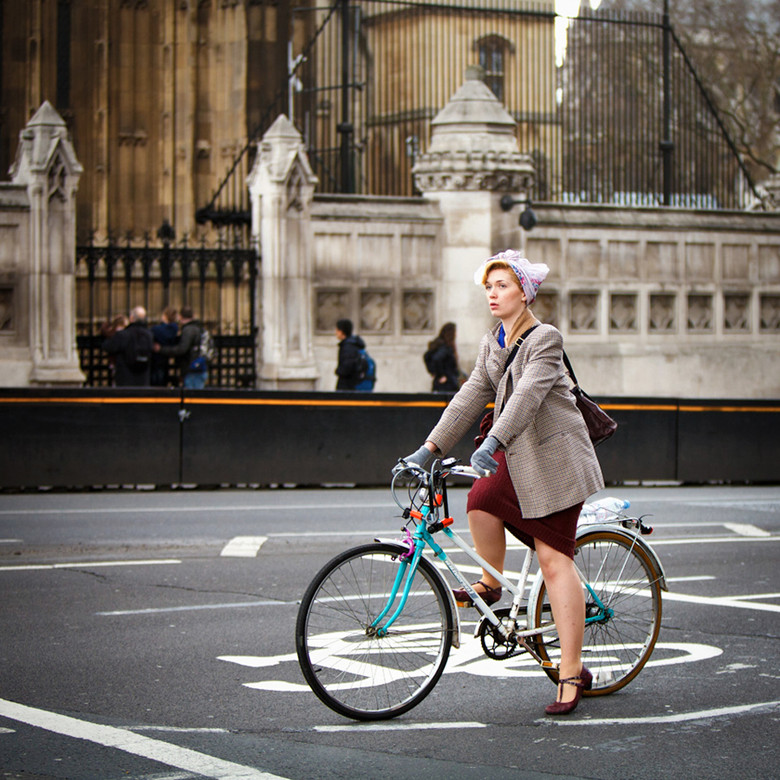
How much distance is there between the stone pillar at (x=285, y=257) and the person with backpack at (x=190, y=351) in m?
2.39

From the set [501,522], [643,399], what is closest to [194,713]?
[501,522]

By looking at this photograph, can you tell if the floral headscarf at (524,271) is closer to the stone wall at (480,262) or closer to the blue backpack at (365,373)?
the blue backpack at (365,373)

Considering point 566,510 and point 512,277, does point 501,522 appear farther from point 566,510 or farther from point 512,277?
point 512,277

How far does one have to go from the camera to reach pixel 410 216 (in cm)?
2272

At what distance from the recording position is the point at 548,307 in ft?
78.3

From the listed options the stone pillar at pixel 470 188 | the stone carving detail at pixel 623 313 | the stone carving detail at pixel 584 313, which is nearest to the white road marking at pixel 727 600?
the stone pillar at pixel 470 188

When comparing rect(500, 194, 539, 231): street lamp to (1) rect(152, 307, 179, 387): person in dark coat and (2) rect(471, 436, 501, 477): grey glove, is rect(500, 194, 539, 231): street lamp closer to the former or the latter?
(1) rect(152, 307, 179, 387): person in dark coat

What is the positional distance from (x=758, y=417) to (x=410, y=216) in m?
7.46

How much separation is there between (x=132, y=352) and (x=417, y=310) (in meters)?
5.83

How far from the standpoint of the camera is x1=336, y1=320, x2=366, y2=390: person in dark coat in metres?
18.1

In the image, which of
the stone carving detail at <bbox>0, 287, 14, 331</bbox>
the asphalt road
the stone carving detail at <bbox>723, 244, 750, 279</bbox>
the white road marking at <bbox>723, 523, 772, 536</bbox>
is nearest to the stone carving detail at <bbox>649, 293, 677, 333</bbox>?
the stone carving detail at <bbox>723, 244, 750, 279</bbox>

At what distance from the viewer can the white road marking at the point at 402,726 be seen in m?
5.77

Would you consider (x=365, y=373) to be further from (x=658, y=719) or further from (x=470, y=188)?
(x=658, y=719)

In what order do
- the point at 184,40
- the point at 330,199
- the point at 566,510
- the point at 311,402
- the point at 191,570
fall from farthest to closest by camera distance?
the point at 184,40 → the point at 330,199 → the point at 311,402 → the point at 191,570 → the point at 566,510
